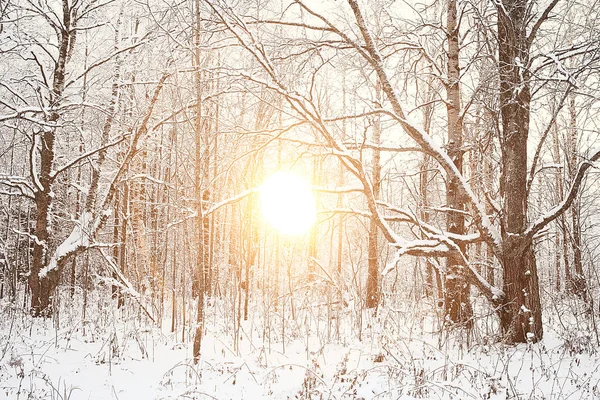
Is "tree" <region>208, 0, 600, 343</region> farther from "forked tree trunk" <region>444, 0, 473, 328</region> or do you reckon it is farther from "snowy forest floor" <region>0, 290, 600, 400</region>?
"forked tree trunk" <region>444, 0, 473, 328</region>

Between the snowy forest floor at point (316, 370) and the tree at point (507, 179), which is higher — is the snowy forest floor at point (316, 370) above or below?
below

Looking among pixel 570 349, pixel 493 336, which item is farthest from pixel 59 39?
pixel 570 349

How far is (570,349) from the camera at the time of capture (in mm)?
5617

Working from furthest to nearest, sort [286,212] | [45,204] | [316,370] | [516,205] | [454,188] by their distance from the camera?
[286,212]
[45,204]
[454,188]
[516,205]
[316,370]

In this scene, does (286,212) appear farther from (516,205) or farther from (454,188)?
(516,205)

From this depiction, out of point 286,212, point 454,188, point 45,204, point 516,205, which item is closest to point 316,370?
point 516,205

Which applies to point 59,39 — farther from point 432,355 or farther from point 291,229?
point 432,355

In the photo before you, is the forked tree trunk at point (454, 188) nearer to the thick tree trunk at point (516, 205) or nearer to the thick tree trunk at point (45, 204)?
the thick tree trunk at point (516, 205)

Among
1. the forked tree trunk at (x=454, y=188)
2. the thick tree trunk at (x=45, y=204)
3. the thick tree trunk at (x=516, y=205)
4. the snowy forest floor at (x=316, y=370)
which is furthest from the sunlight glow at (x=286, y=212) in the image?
the thick tree trunk at (x=45, y=204)

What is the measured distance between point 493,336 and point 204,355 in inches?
164

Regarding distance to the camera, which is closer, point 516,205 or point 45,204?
point 516,205

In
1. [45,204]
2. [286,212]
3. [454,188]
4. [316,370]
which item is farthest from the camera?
[286,212]

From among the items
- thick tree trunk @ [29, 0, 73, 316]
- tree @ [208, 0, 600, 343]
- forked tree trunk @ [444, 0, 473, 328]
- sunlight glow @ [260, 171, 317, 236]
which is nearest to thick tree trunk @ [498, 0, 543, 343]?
tree @ [208, 0, 600, 343]

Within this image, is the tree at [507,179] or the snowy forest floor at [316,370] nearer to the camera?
the snowy forest floor at [316,370]
